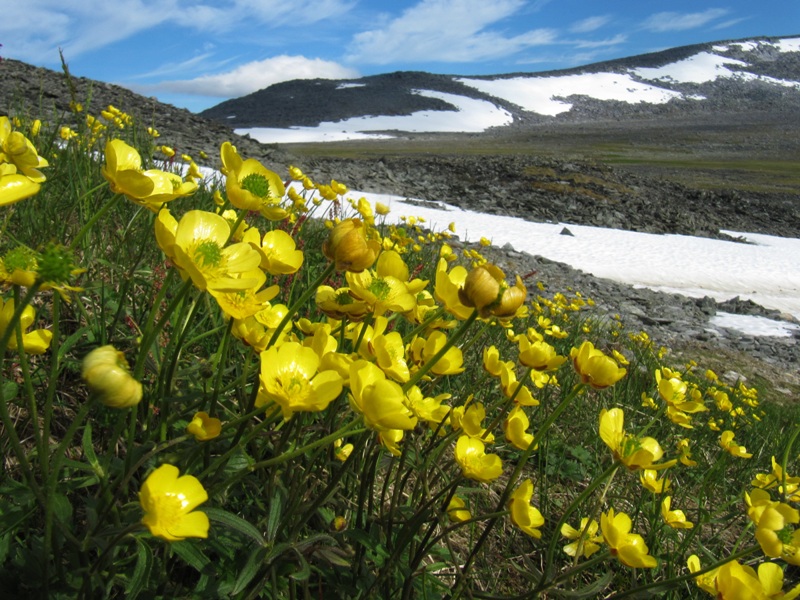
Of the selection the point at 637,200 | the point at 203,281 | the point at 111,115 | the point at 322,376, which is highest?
the point at 111,115

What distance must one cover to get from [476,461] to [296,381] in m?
0.55

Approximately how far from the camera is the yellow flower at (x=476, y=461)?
3.98ft

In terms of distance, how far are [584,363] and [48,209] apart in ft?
7.38

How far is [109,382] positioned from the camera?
72cm

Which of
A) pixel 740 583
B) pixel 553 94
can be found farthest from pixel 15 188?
pixel 553 94

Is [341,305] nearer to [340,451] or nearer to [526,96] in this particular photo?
[340,451]

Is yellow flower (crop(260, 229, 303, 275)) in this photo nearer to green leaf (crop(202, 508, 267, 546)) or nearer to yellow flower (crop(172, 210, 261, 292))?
yellow flower (crop(172, 210, 261, 292))

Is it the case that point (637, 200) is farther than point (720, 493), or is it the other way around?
point (637, 200)

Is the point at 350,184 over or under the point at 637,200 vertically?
over

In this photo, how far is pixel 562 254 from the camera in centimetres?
975

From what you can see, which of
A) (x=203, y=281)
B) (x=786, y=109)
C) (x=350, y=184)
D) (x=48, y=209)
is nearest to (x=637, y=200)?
(x=350, y=184)

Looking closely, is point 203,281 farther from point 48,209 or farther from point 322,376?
point 48,209

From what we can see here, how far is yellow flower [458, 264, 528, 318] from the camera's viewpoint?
3.19ft

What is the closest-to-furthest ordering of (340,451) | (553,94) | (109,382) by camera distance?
1. (109,382)
2. (340,451)
3. (553,94)
